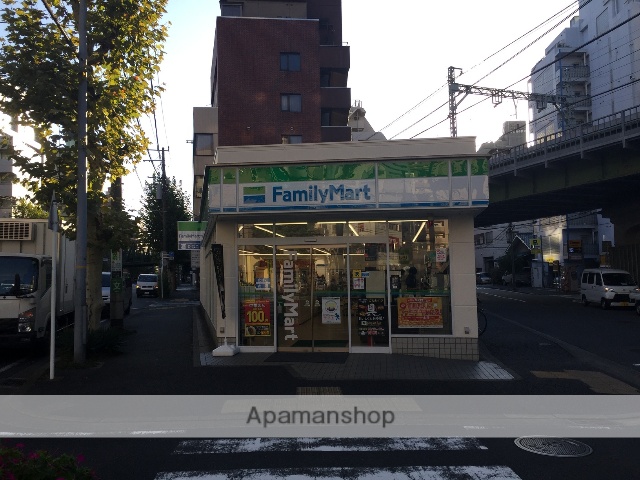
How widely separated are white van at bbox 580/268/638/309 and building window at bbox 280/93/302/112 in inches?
867

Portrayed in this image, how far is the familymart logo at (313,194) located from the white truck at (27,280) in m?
4.88

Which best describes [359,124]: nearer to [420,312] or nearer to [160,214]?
[160,214]

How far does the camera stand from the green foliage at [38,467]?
4.04 metres

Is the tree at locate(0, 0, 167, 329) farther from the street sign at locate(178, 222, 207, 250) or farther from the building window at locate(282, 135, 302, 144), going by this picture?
the building window at locate(282, 135, 302, 144)

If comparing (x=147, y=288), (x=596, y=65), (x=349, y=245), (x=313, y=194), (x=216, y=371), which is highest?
(x=596, y=65)

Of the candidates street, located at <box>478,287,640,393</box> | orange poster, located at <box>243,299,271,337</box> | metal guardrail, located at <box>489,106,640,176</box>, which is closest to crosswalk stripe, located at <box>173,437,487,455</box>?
street, located at <box>478,287,640,393</box>

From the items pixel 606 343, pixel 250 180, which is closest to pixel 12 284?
pixel 250 180

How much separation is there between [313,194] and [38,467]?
27.8ft

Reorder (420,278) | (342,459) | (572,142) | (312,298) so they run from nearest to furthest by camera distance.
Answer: (342,459), (420,278), (312,298), (572,142)

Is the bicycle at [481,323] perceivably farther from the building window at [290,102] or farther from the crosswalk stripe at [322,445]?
the building window at [290,102]

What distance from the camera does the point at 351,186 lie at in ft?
39.1

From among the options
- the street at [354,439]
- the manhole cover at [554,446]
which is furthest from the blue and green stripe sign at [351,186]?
the manhole cover at [554,446]

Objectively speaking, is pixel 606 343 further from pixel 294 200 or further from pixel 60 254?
pixel 60 254

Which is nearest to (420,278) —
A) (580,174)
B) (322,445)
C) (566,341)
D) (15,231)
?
(322,445)
